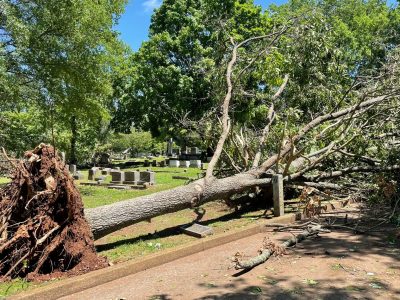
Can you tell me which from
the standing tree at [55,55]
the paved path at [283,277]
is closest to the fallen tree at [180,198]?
the paved path at [283,277]

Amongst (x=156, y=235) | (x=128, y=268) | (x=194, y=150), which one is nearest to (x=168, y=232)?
(x=156, y=235)

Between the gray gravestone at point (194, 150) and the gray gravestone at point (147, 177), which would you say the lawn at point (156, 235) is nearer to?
the gray gravestone at point (147, 177)

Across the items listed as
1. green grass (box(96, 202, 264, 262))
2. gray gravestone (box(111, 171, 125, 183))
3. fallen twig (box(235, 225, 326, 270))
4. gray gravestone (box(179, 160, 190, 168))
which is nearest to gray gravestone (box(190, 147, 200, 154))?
gray gravestone (box(179, 160, 190, 168))

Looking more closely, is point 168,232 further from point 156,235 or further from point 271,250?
point 271,250

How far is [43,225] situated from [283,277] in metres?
3.05

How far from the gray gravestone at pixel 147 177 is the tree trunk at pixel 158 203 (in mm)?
7977

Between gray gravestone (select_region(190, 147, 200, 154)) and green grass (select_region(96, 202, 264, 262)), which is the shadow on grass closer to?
green grass (select_region(96, 202, 264, 262))

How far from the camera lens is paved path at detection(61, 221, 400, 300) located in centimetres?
421

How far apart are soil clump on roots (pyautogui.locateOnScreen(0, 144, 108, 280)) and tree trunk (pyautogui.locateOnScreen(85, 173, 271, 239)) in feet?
1.84

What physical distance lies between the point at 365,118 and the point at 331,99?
1.90 metres

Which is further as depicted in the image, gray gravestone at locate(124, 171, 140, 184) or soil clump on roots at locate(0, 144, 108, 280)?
gray gravestone at locate(124, 171, 140, 184)

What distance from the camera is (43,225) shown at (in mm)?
5137

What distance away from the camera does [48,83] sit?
48.2 feet

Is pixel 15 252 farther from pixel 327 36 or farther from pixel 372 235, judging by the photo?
pixel 327 36
